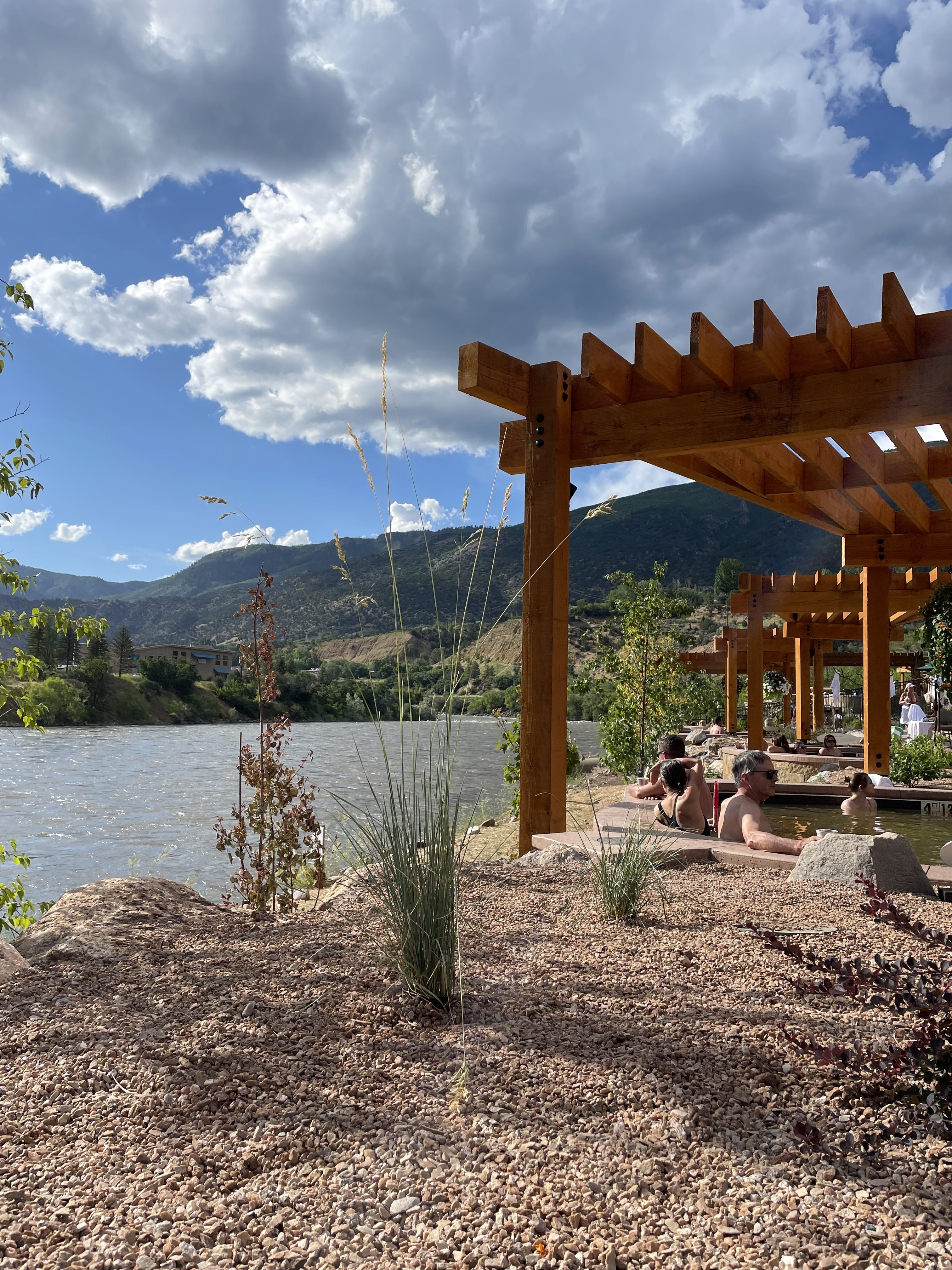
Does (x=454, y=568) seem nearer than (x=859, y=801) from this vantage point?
Yes

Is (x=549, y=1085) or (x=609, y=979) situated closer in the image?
(x=549, y=1085)

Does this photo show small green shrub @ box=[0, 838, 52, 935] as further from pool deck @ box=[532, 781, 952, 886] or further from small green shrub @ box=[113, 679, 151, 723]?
small green shrub @ box=[113, 679, 151, 723]

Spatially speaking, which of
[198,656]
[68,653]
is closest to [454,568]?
[68,653]

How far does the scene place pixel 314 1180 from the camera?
114 centimetres

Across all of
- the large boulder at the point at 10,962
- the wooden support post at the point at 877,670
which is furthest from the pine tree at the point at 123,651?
the large boulder at the point at 10,962

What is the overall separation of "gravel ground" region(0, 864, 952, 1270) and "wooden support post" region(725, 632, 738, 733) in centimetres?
1208

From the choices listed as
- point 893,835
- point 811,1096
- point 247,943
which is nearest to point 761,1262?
point 811,1096

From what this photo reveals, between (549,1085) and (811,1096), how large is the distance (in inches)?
17.2

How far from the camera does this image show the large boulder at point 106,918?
2082 millimetres

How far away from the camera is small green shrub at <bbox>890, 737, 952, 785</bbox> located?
7676 mm

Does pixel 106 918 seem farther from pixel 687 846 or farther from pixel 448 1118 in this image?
pixel 687 846

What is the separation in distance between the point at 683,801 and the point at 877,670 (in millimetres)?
4048

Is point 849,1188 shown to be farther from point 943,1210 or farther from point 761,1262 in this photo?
point 761,1262

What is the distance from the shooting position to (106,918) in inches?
90.4
